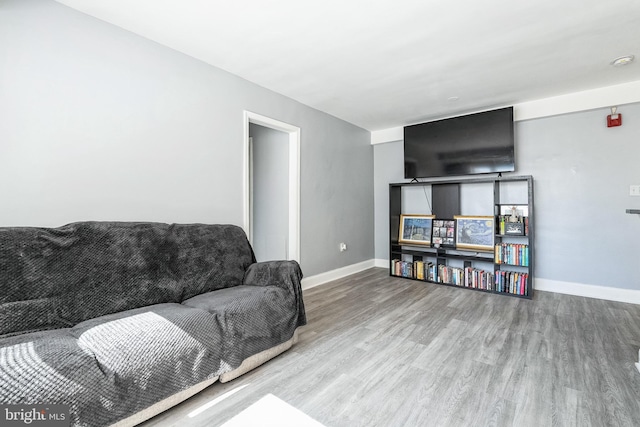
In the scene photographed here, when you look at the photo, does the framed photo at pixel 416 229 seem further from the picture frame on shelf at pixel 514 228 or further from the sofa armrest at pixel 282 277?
the sofa armrest at pixel 282 277

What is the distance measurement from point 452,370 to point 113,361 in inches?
75.4

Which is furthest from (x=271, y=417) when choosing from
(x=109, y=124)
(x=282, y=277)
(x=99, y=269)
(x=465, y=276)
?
(x=465, y=276)

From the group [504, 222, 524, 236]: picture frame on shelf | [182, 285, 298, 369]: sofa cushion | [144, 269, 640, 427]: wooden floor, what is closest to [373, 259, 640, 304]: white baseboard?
[144, 269, 640, 427]: wooden floor

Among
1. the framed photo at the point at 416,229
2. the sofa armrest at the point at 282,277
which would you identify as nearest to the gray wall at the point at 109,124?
the sofa armrest at the point at 282,277

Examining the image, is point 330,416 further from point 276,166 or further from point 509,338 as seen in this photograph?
point 276,166

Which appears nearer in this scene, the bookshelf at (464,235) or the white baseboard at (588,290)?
the white baseboard at (588,290)

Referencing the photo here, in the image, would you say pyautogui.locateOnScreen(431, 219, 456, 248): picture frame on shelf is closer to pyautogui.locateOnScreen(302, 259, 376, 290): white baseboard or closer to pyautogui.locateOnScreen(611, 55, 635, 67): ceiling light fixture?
pyautogui.locateOnScreen(302, 259, 376, 290): white baseboard

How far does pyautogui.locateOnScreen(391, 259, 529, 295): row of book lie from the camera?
11.6ft

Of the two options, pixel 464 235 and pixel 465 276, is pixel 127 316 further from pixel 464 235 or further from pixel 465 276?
pixel 464 235

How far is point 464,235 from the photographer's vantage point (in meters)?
4.09

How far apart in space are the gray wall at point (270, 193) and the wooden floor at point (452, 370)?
125 cm

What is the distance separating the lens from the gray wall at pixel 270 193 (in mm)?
3885

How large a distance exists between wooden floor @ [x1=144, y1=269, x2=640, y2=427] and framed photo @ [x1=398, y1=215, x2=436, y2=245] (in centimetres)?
145

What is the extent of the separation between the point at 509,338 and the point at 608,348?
651mm
